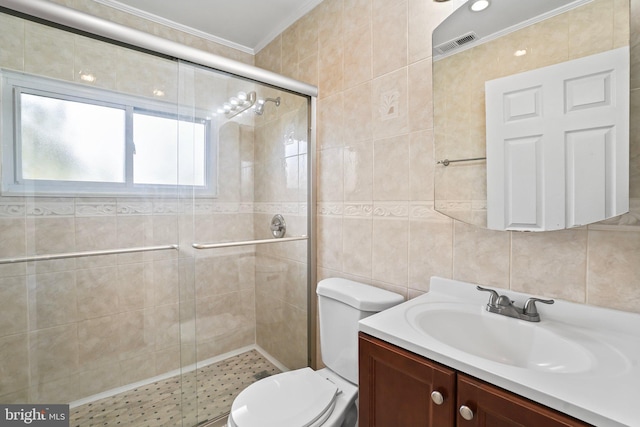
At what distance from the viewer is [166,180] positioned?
1.62 metres

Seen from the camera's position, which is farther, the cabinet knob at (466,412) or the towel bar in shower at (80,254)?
the towel bar in shower at (80,254)

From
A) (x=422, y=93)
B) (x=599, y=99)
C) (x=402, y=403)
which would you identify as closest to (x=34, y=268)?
(x=402, y=403)

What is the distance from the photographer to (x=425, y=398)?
79cm

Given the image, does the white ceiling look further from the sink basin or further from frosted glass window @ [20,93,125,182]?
the sink basin

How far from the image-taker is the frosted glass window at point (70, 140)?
131 cm

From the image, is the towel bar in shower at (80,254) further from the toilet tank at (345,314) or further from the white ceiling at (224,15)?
the white ceiling at (224,15)

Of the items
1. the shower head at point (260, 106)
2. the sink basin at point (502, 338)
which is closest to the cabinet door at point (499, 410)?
the sink basin at point (502, 338)

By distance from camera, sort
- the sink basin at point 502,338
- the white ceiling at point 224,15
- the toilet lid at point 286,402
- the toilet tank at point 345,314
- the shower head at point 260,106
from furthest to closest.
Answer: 1. the white ceiling at point 224,15
2. the shower head at point 260,106
3. the toilet tank at point 345,314
4. the toilet lid at point 286,402
5. the sink basin at point 502,338

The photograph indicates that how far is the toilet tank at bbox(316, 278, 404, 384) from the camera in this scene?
1.26 m

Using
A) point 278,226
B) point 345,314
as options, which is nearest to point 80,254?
point 278,226

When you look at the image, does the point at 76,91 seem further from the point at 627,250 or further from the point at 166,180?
the point at 627,250

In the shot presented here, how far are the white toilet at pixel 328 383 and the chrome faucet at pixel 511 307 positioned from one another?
36cm

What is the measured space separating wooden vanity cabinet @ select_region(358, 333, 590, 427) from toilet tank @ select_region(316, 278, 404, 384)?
30cm

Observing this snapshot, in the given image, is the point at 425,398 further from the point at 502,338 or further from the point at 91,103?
the point at 91,103
